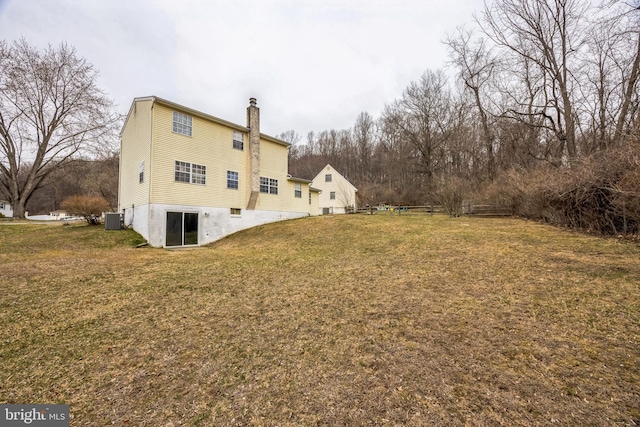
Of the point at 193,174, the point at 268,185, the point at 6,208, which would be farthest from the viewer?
the point at 6,208

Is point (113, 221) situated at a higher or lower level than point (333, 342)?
higher

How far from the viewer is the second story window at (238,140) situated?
15.1 m

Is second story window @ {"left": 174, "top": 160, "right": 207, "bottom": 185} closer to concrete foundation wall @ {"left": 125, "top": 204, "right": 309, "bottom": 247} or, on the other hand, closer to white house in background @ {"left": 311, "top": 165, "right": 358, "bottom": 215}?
concrete foundation wall @ {"left": 125, "top": 204, "right": 309, "bottom": 247}

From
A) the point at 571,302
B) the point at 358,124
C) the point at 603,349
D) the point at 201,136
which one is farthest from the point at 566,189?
the point at 358,124

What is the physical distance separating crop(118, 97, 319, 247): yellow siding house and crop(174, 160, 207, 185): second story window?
0.15ft

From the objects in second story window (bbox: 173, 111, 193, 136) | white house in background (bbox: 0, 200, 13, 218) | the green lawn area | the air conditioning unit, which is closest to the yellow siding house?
second story window (bbox: 173, 111, 193, 136)

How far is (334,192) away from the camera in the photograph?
3322 cm

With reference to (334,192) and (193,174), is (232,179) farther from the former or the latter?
(334,192)

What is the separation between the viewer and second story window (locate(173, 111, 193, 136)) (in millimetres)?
12723

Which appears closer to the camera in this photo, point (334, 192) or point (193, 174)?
point (193, 174)

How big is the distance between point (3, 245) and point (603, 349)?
17627 millimetres

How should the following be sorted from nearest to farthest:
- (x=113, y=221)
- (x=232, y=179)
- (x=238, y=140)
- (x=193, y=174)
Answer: (x=193, y=174) < (x=113, y=221) < (x=232, y=179) < (x=238, y=140)

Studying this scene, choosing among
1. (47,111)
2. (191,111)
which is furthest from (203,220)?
(47,111)

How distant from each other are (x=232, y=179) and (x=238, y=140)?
242cm
